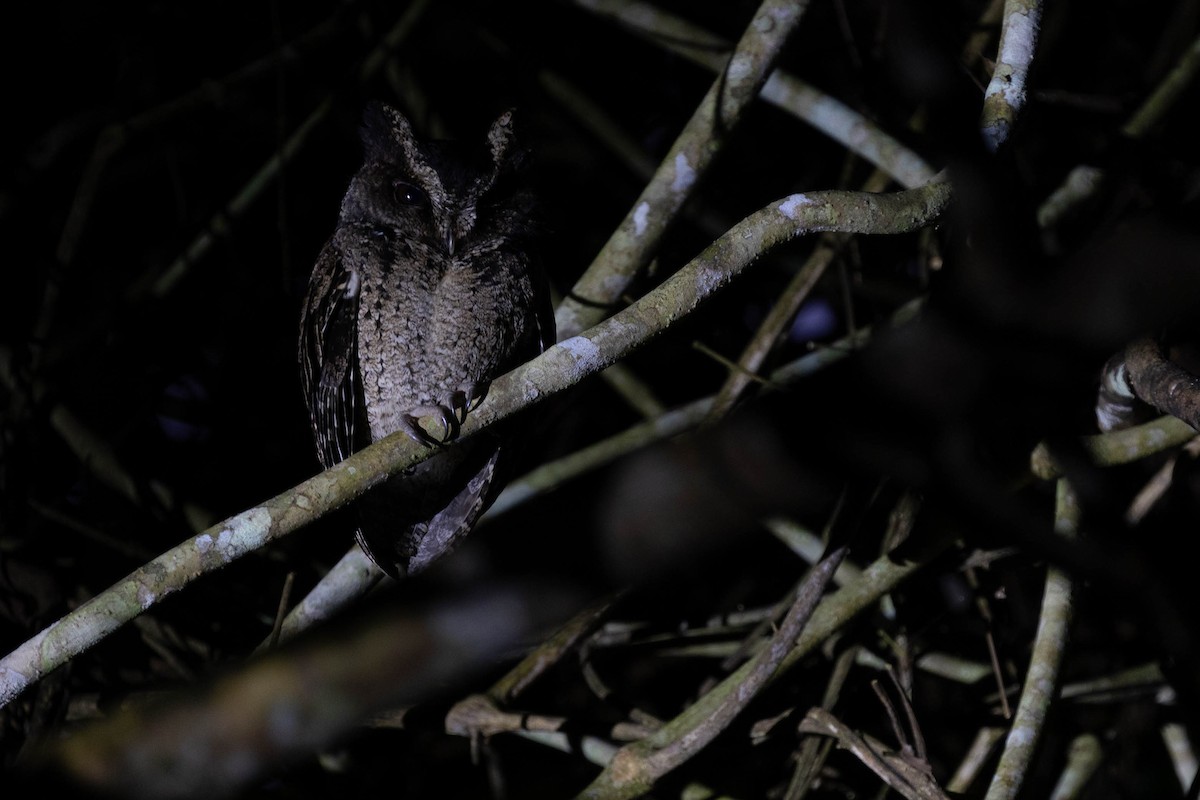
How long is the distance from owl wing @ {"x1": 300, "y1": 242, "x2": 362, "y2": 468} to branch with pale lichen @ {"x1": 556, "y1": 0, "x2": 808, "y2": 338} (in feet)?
1.63

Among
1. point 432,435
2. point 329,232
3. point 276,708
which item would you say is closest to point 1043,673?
point 432,435

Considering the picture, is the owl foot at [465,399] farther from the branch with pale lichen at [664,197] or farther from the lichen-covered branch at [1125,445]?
the lichen-covered branch at [1125,445]

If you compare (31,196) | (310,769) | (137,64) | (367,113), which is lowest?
(310,769)

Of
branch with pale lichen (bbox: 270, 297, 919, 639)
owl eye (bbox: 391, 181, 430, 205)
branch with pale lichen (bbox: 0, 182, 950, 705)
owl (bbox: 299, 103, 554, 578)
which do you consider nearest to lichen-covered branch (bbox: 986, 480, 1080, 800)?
branch with pale lichen (bbox: 270, 297, 919, 639)

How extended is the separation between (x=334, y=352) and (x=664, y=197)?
0.82 metres

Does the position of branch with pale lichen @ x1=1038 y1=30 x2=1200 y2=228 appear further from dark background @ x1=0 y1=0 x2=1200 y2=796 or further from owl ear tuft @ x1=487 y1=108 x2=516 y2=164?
owl ear tuft @ x1=487 y1=108 x2=516 y2=164

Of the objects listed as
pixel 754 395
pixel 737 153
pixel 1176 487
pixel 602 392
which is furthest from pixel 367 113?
pixel 1176 487

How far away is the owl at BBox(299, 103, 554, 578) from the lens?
2.23 metres

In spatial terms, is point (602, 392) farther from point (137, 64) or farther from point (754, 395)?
point (137, 64)

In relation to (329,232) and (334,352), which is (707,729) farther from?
(329,232)

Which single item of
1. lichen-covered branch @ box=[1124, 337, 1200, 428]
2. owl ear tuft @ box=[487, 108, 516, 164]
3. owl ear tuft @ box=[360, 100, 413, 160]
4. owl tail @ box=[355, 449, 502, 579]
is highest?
lichen-covered branch @ box=[1124, 337, 1200, 428]

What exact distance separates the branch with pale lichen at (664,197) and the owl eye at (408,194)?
0.38m

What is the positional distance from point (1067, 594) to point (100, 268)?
3.18 meters

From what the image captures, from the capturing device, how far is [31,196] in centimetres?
324
